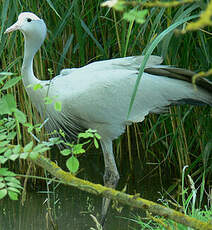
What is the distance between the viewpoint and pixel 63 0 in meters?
3.35

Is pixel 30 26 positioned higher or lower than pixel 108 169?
higher

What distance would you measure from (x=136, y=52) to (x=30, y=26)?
912 mm

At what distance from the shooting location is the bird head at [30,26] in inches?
109

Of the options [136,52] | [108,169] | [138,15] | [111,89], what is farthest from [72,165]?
[136,52]

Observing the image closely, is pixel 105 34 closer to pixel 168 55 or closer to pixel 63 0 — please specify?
pixel 63 0

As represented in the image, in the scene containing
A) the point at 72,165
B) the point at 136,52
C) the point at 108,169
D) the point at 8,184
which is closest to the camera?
the point at 8,184

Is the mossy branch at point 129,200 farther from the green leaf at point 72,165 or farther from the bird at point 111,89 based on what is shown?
the bird at point 111,89

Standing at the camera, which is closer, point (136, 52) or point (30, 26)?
point (30, 26)

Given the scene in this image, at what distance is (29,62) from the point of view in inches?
112

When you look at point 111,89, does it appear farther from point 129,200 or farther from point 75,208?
point 129,200

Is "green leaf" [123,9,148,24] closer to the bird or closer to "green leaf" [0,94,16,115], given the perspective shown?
"green leaf" [0,94,16,115]

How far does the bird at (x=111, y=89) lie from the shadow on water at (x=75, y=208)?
0.55m

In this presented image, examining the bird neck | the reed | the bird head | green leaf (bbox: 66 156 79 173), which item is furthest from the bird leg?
green leaf (bbox: 66 156 79 173)

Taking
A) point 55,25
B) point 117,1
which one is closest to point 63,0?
point 55,25
